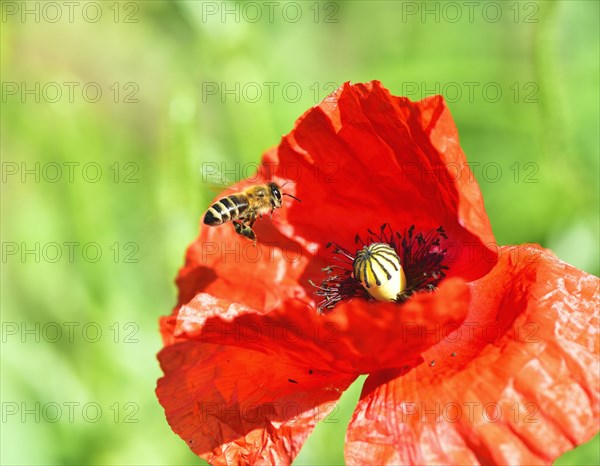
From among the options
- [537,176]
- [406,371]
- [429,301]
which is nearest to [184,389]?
[406,371]

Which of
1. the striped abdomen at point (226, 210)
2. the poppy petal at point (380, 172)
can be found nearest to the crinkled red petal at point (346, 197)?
the poppy petal at point (380, 172)

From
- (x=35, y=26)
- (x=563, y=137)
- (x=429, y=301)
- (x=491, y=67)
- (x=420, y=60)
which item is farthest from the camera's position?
(x=35, y=26)

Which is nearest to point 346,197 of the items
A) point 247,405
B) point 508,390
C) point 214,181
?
point 214,181

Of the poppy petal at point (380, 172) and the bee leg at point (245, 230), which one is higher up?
the poppy petal at point (380, 172)

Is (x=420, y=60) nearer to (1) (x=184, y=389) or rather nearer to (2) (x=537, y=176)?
(2) (x=537, y=176)

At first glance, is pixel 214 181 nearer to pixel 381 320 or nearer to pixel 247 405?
pixel 247 405

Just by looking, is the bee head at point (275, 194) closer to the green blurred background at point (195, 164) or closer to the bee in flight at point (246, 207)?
the bee in flight at point (246, 207)

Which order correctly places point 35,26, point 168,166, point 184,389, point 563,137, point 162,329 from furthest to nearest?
point 35,26, point 168,166, point 563,137, point 162,329, point 184,389
